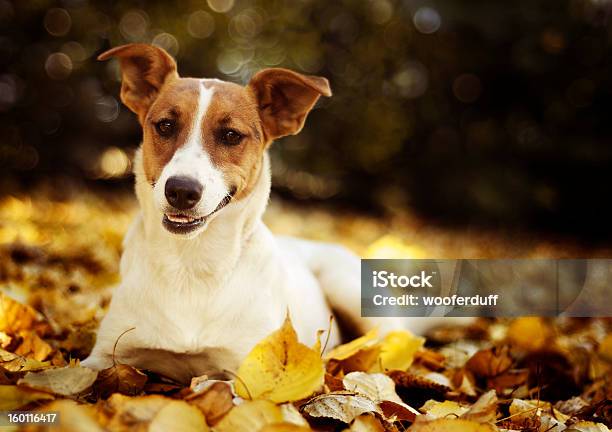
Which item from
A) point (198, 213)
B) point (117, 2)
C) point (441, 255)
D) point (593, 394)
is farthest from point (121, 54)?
point (117, 2)

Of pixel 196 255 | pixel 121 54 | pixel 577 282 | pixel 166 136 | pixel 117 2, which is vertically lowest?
pixel 577 282

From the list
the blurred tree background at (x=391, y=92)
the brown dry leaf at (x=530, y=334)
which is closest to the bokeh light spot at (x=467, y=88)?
the blurred tree background at (x=391, y=92)

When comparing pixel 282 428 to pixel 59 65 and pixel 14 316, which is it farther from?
pixel 59 65

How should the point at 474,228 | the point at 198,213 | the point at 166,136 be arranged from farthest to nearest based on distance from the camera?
the point at 474,228 → the point at 166,136 → the point at 198,213

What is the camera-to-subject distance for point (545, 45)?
20.6 ft

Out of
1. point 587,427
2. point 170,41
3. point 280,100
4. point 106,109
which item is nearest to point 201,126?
point 280,100

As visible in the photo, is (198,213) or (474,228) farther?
(474,228)

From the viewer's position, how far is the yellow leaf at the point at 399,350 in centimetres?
251

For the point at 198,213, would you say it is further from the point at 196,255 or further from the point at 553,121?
the point at 553,121

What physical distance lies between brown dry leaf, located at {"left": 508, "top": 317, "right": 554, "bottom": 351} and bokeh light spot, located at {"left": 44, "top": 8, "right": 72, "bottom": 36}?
5.07 meters

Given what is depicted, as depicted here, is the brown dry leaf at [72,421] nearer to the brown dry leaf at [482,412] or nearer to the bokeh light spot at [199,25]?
the brown dry leaf at [482,412]

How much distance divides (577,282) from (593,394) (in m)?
1.13

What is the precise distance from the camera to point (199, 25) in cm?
624

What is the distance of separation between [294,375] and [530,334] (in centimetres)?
157
